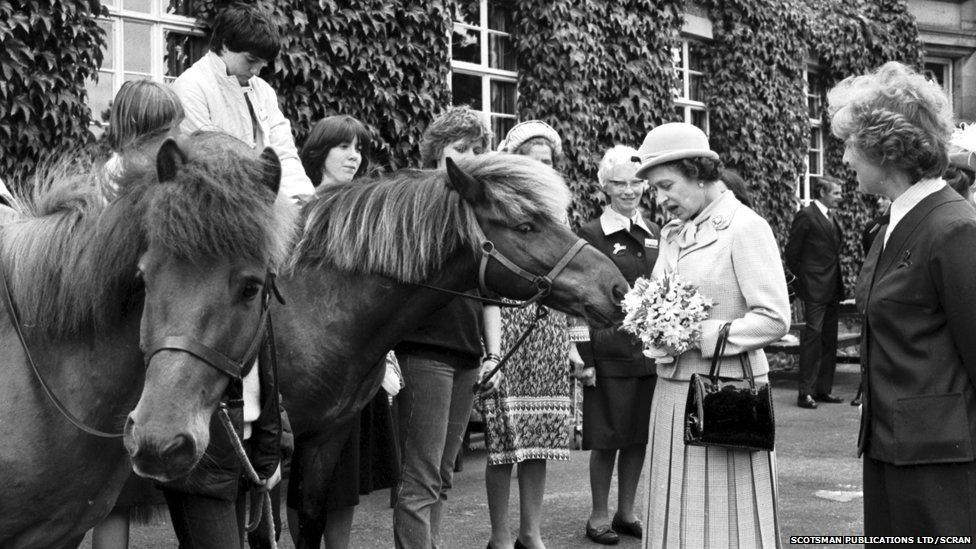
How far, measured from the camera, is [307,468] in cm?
471

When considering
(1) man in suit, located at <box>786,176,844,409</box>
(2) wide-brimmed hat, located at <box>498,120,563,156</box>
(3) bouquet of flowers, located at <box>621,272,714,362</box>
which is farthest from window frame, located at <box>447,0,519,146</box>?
(3) bouquet of flowers, located at <box>621,272,714,362</box>

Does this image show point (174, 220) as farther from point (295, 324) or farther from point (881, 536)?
point (881, 536)

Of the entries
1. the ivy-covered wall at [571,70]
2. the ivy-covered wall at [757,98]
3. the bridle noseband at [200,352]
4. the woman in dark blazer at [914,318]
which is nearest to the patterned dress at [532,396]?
the woman in dark blazer at [914,318]

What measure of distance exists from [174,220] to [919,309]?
2326 mm

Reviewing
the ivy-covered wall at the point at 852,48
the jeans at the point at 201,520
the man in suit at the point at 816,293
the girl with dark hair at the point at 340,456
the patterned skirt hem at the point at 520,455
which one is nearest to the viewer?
the jeans at the point at 201,520

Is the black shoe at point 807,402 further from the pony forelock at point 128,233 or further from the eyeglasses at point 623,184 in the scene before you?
the pony forelock at point 128,233

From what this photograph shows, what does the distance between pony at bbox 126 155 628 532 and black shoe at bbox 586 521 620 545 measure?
246 cm

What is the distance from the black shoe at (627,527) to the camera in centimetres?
660

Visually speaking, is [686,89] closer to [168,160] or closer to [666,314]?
[666,314]

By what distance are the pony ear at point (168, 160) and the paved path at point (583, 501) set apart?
12.2 feet

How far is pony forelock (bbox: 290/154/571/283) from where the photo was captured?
4.29 metres

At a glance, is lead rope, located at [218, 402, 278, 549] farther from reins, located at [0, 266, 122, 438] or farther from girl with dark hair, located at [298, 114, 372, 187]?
girl with dark hair, located at [298, 114, 372, 187]

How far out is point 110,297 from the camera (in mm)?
2902

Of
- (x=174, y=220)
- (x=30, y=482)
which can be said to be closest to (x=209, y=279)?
(x=174, y=220)
